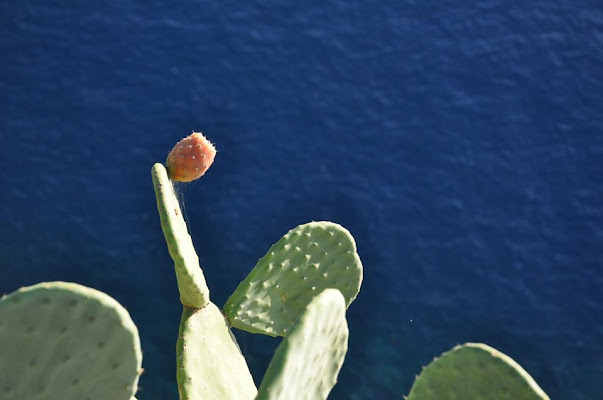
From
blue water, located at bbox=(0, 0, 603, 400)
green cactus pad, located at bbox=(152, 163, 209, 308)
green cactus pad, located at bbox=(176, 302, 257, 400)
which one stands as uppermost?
green cactus pad, located at bbox=(152, 163, 209, 308)

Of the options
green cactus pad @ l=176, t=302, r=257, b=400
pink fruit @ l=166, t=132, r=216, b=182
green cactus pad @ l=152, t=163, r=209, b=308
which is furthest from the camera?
pink fruit @ l=166, t=132, r=216, b=182

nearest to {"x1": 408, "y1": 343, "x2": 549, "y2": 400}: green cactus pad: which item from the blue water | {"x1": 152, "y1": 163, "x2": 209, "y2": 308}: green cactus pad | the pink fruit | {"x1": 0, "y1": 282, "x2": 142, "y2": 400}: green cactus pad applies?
{"x1": 0, "y1": 282, "x2": 142, "y2": 400}: green cactus pad

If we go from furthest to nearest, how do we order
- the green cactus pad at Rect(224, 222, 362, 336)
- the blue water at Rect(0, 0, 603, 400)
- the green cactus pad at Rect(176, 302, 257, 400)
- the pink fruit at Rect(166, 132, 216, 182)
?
the blue water at Rect(0, 0, 603, 400), the green cactus pad at Rect(224, 222, 362, 336), the pink fruit at Rect(166, 132, 216, 182), the green cactus pad at Rect(176, 302, 257, 400)

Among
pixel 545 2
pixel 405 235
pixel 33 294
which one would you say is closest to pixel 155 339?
pixel 405 235

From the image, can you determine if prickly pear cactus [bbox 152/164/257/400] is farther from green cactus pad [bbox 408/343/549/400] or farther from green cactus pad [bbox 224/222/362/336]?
green cactus pad [bbox 408/343/549/400]

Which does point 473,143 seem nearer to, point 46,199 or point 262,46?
point 262,46

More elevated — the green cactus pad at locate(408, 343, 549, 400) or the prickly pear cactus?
the green cactus pad at locate(408, 343, 549, 400)

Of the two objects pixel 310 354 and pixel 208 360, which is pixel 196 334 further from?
pixel 310 354
